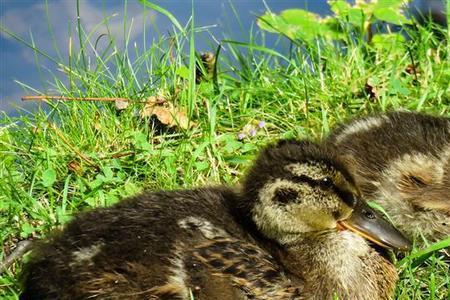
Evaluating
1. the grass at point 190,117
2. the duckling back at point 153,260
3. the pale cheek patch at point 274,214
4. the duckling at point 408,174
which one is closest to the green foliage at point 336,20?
the grass at point 190,117

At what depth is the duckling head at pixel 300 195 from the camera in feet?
11.8

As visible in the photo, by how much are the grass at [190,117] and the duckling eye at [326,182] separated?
2.45ft

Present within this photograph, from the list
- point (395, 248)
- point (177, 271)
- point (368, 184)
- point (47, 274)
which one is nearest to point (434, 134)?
point (368, 184)

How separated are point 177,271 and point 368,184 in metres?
1.37

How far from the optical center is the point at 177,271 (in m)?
3.41

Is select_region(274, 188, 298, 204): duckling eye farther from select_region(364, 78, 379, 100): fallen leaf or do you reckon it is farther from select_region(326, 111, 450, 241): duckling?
select_region(364, 78, 379, 100): fallen leaf

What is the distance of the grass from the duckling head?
64 centimetres

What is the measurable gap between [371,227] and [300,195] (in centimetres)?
36

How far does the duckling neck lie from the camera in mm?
3607

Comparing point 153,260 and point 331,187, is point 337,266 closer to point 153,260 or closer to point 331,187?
point 331,187

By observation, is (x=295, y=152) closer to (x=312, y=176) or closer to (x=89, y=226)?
(x=312, y=176)

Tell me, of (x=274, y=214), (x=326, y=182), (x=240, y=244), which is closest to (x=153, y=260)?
(x=240, y=244)

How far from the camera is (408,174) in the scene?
4438mm

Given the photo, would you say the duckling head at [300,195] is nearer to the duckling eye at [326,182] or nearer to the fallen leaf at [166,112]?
the duckling eye at [326,182]
